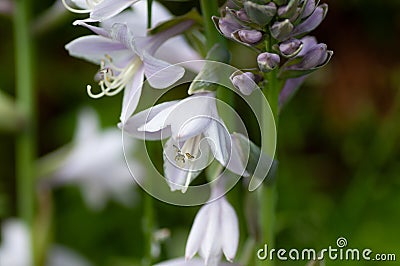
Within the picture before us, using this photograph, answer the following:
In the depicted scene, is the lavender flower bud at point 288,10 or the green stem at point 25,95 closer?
the lavender flower bud at point 288,10

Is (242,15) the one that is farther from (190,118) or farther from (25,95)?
(25,95)

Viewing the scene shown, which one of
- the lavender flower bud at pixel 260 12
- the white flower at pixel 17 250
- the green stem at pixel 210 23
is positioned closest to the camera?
the lavender flower bud at pixel 260 12

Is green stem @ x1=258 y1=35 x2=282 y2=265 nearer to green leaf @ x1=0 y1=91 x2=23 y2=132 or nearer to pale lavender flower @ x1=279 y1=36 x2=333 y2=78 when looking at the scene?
pale lavender flower @ x1=279 y1=36 x2=333 y2=78

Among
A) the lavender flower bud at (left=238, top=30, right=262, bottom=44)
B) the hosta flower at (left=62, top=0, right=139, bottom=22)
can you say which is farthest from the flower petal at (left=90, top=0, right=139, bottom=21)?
the lavender flower bud at (left=238, top=30, right=262, bottom=44)

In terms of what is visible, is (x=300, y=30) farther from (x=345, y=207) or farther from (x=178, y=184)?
(x=345, y=207)

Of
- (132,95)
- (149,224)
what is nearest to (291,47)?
(132,95)

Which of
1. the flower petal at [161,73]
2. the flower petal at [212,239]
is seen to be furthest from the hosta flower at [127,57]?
the flower petal at [212,239]

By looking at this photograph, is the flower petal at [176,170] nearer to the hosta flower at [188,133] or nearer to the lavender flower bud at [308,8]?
the hosta flower at [188,133]

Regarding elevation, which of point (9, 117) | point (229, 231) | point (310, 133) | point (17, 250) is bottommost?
point (310, 133)
